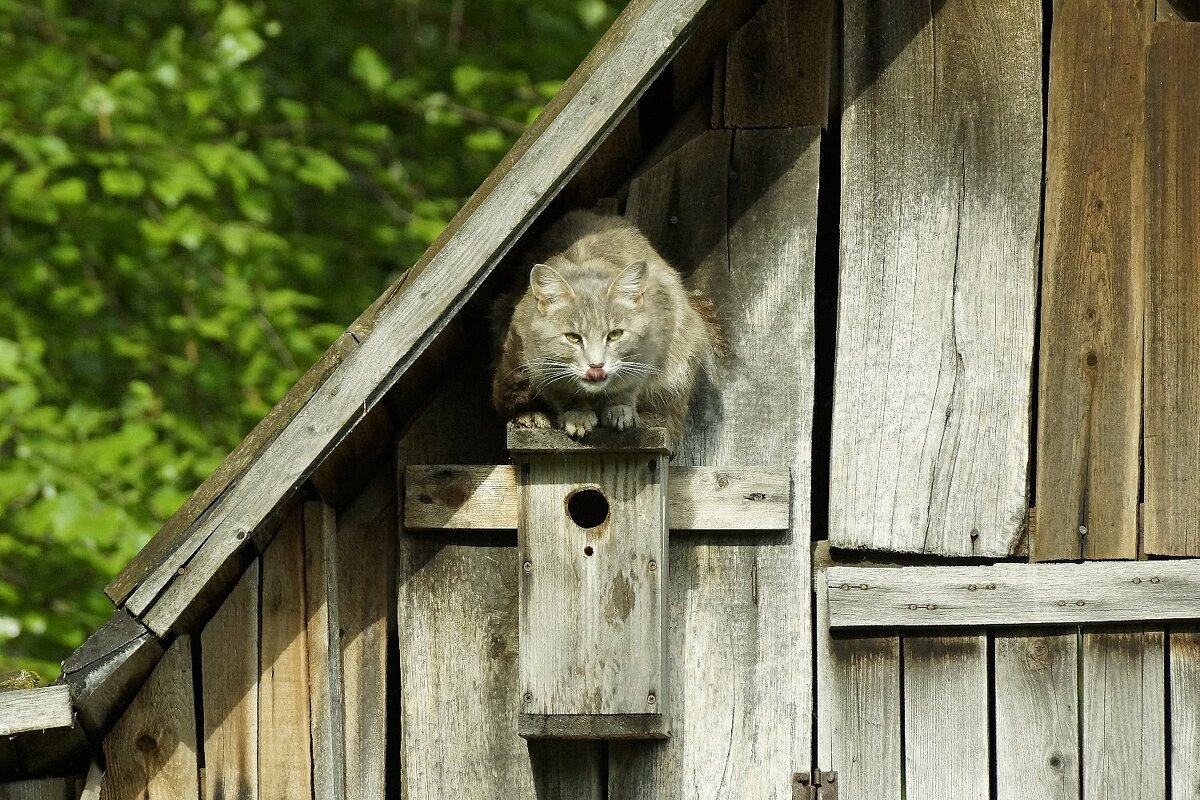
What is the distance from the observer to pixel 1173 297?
4.23 meters

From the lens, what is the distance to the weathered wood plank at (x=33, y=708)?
3.81m

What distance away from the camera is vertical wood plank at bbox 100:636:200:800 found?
13.9 feet

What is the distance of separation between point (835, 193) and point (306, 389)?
1.85 metres

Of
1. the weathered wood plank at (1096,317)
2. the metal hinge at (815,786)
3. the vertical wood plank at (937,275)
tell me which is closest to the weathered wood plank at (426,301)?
the vertical wood plank at (937,275)

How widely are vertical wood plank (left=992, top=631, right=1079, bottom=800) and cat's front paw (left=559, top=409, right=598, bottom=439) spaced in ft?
4.39

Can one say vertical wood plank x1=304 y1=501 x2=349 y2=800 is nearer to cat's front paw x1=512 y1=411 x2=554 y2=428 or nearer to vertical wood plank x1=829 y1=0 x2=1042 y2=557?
cat's front paw x1=512 y1=411 x2=554 y2=428

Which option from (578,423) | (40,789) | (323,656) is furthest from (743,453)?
(40,789)

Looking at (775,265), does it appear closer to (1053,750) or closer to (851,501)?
(851,501)

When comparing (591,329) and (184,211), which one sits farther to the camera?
(184,211)

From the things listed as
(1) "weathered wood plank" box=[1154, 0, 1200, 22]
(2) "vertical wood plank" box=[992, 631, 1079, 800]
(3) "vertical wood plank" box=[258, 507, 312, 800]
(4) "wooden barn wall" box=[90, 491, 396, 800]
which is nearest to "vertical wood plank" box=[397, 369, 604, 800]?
(4) "wooden barn wall" box=[90, 491, 396, 800]

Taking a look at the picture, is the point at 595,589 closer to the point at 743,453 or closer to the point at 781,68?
the point at 743,453

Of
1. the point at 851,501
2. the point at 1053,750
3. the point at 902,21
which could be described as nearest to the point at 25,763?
the point at 851,501

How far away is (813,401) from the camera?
14.3 ft

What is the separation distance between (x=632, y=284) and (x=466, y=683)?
50.1 inches
